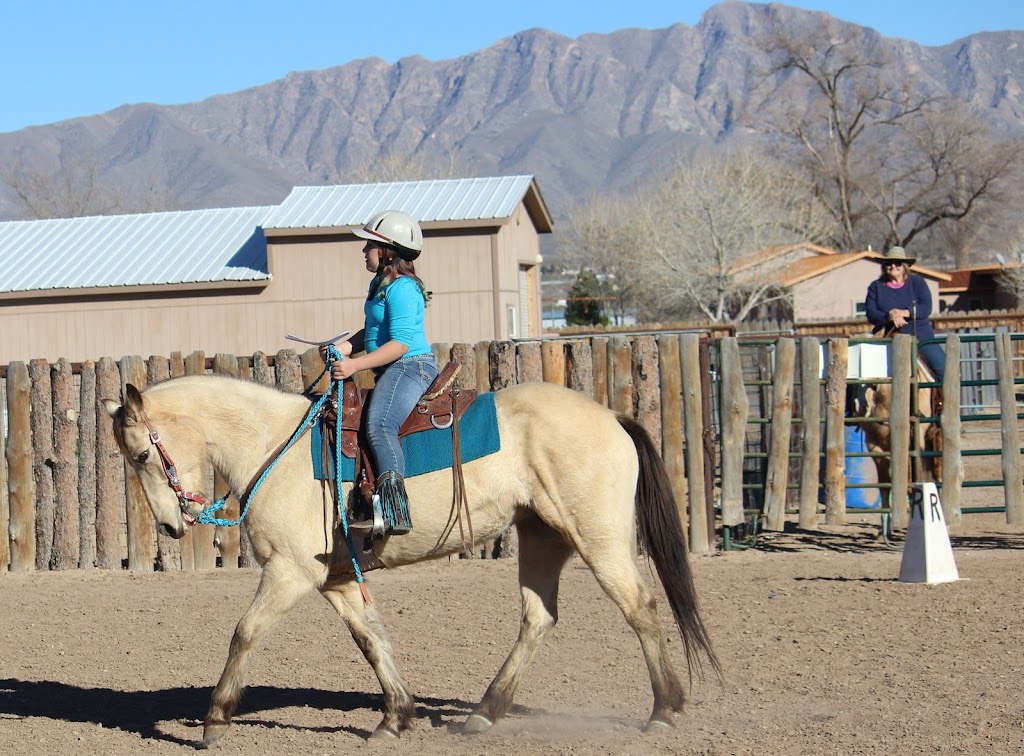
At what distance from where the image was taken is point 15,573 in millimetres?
10273

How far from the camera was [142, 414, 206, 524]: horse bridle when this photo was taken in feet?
18.2

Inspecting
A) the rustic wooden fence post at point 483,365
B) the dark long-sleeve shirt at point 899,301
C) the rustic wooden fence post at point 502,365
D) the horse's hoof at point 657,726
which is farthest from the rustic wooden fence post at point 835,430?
the horse's hoof at point 657,726

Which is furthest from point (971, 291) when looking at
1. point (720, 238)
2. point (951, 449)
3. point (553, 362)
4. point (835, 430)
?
point (553, 362)

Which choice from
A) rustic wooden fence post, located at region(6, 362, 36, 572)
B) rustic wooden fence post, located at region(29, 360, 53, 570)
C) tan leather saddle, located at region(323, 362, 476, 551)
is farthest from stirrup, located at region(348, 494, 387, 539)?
rustic wooden fence post, located at region(6, 362, 36, 572)

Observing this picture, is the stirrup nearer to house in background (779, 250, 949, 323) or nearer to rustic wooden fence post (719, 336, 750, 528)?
rustic wooden fence post (719, 336, 750, 528)

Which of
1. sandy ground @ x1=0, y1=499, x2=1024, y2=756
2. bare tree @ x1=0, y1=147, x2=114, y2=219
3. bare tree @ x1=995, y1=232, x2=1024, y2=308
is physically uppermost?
bare tree @ x1=0, y1=147, x2=114, y2=219

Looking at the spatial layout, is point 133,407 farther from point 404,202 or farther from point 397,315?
point 404,202

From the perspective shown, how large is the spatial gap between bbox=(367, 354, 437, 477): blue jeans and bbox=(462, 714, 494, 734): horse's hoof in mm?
1253

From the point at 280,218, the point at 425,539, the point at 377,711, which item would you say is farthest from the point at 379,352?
the point at 280,218

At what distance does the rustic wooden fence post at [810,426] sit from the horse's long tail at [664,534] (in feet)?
15.2

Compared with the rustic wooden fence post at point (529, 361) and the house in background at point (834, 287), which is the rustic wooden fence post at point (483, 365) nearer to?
the rustic wooden fence post at point (529, 361)

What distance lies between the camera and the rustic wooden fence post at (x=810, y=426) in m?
10.2

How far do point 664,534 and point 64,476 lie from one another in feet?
21.1

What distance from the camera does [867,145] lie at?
7550cm
